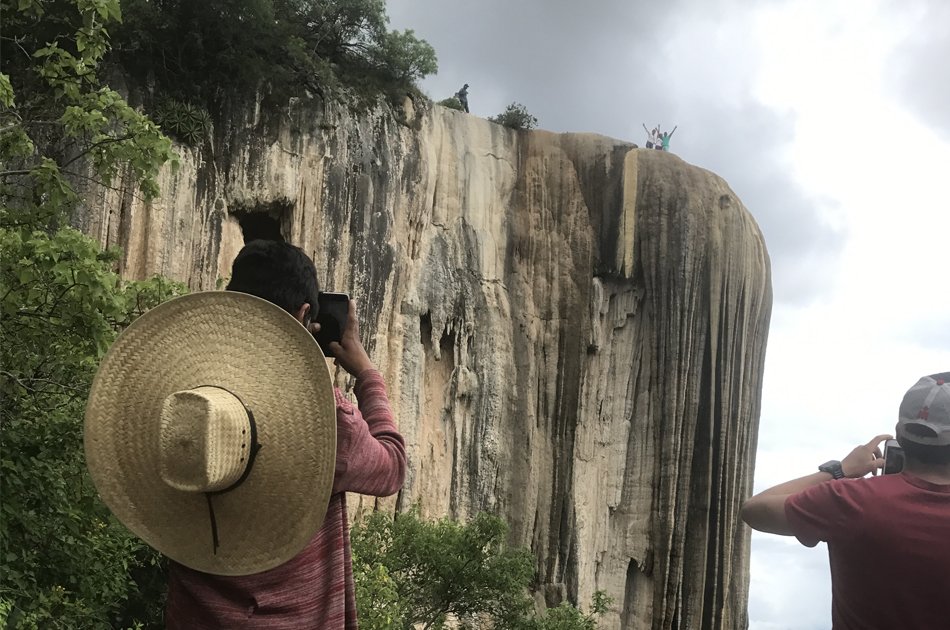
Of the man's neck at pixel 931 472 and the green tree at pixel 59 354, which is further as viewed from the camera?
the green tree at pixel 59 354

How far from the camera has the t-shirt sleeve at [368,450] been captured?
213 centimetres

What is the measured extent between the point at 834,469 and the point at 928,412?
0.27m

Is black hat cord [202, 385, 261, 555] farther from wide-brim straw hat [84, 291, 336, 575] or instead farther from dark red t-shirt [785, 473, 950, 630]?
dark red t-shirt [785, 473, 950, 630]

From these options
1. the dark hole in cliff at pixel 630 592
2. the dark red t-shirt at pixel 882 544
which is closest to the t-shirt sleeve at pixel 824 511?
the dark red t-shirt at pixel 882 544

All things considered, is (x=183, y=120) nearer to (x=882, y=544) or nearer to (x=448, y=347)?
(x=448, y=347)

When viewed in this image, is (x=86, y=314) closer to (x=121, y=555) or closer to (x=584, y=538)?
(x=121, y=555)

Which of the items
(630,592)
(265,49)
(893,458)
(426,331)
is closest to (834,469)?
(893,458)

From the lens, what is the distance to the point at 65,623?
4.75 m

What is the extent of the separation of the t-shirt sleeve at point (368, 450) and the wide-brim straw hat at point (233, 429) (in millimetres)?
68

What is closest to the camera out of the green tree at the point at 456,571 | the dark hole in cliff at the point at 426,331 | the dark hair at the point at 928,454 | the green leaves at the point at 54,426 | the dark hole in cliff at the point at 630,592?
the dark hair at the point at 928,454

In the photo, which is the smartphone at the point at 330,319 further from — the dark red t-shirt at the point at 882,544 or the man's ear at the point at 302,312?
the dark red t-shirt at the point at 882,544

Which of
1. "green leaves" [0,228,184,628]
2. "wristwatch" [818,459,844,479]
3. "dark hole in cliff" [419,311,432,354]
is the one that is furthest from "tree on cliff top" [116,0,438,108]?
"wristwatch" [818,459,844,479]

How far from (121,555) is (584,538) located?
11871 millimetres

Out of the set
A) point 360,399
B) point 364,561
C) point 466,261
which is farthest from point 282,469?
point 466,261
